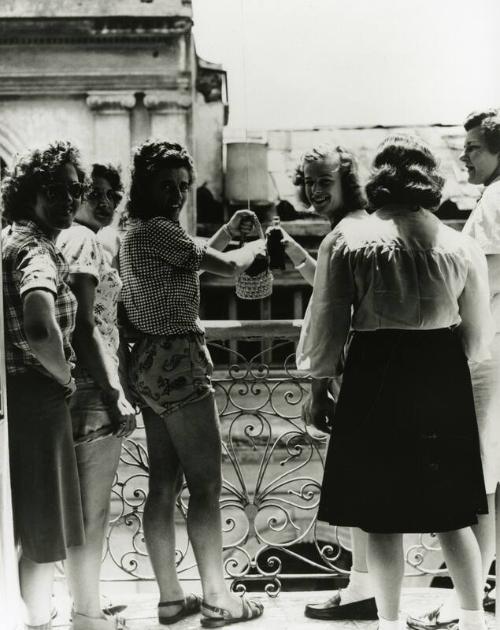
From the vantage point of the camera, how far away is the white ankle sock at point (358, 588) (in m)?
3.30

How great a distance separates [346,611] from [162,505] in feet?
2.97

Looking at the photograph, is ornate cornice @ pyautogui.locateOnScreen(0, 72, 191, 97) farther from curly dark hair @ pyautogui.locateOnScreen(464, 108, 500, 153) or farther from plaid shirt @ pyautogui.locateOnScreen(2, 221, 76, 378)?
curly dark hair @ pyautogui.locateOnScreen(464, 108, 500, 153)

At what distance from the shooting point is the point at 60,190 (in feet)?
9.93

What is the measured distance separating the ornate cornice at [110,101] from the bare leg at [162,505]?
127 cm

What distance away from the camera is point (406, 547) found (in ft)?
11.4

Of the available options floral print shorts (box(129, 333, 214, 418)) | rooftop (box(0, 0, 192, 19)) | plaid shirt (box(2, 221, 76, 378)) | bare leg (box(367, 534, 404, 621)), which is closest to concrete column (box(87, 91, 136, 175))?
rooftop (box(0, 0, 192, 19))

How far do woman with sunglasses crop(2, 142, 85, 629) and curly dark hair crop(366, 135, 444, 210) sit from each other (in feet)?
3.88

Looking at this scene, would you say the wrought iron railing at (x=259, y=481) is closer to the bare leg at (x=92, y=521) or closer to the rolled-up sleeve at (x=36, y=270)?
the bare leg at (x=92, y=521)

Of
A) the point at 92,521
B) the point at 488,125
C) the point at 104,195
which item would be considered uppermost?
the point at 488,125

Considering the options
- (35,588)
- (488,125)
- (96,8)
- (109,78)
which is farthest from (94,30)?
(35,588)

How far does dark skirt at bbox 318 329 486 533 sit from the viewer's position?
2.97 meters

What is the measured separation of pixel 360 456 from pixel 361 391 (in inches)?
10.0

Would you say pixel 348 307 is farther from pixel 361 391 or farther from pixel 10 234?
Answer: pixel 10 234

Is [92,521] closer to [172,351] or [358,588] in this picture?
[172,351]
